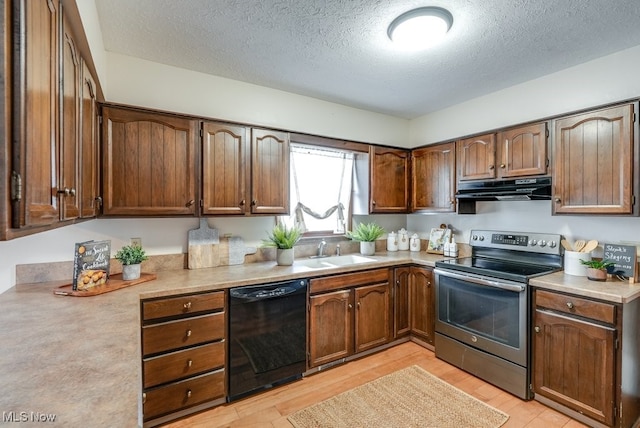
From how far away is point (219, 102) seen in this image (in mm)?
2766

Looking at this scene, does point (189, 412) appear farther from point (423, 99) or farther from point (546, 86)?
point (546, 86)

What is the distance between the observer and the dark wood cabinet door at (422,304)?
3.02m

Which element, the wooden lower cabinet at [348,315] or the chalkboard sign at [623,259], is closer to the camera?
the chalkboard sign at [623,259]

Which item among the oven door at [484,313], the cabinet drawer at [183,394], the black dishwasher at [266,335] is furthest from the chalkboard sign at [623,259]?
the cabinet drawer at [183,394]

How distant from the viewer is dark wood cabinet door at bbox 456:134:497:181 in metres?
2.82

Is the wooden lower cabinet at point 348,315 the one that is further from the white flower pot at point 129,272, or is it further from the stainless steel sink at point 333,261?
the white flower pot at point 129,272

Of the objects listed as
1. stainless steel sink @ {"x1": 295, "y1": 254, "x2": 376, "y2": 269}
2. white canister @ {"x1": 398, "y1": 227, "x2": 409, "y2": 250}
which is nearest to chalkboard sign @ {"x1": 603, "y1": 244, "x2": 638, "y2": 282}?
stainless steel sink @ {"x1": 295, "y1": 254, "x2": 376, "y2": 269}

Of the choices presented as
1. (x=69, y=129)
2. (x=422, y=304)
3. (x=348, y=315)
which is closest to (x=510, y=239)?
(x=422, y=304)

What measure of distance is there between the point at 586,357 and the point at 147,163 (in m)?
3.30

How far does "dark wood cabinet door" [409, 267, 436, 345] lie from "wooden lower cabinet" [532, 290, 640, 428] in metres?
0.91

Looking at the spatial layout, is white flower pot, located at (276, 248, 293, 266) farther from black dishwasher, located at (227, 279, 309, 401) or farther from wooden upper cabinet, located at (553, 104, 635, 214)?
wooden upper cabinet, located at (553, 104, 635, 214)

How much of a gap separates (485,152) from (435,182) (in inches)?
23.7

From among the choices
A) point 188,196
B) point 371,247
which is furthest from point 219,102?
point 371,247

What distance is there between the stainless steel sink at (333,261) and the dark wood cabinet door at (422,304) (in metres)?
0.51
